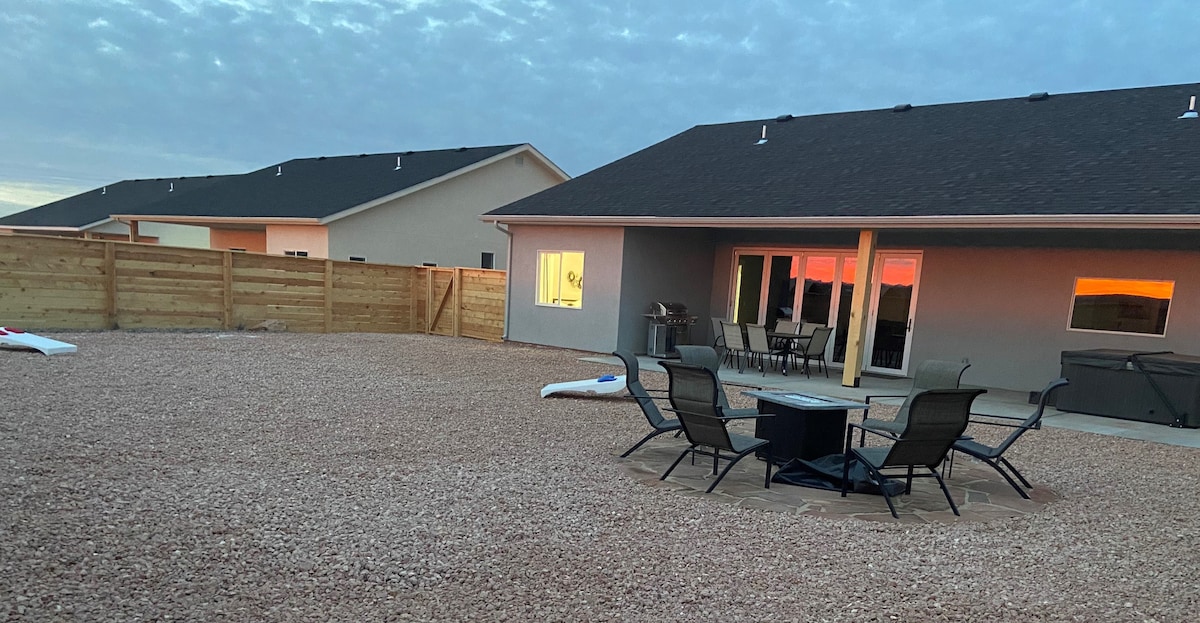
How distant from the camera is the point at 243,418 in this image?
636 centimetres

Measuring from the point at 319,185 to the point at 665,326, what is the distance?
1403cm

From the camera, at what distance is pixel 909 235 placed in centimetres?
1172

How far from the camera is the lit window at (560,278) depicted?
43.6ft

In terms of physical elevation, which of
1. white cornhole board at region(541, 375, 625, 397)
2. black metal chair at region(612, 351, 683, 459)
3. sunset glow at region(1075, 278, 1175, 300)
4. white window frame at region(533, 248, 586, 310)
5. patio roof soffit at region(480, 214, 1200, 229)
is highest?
patio roof soffit at region(480, 214, 1200, 229)

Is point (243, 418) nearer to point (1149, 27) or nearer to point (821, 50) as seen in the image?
point (1149, 27)

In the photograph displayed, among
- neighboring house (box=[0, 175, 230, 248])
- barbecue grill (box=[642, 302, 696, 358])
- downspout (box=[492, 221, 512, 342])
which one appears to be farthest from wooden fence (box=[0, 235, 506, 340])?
neighboring house (box=[0, 175, 230, 248])

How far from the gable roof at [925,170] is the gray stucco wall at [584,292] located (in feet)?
1.53

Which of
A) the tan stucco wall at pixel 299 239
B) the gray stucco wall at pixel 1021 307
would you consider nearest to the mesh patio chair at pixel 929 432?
the gray stucco wall at pixel 1021 307

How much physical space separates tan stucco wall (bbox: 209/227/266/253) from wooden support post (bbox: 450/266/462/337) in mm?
10284

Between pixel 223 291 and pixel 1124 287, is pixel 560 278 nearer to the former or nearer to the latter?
pixel 223 291

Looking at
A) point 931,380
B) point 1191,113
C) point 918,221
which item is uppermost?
point 1191,113

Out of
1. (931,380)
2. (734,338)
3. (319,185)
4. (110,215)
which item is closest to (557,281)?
(734,338)

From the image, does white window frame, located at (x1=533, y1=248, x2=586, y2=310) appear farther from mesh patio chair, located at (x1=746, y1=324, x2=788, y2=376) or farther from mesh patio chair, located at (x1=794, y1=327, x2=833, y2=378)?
mesh patio chair, located at (x1=794, y1=327, x2=833, y2=378)

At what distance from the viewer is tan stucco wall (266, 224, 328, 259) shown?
18219 millimetres
